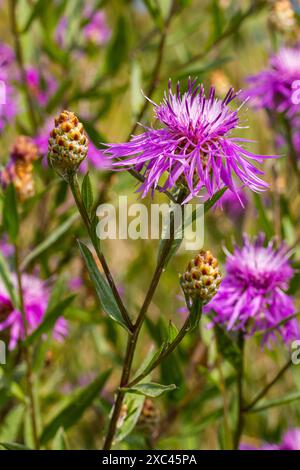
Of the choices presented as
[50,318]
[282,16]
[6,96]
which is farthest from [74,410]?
[282,16]

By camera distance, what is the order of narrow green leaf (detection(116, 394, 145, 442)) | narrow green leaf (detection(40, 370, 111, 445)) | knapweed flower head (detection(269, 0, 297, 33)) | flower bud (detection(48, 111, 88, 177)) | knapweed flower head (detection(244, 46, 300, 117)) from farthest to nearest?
knapweed flower head (detection(269, 0, 297, 33)) → knapweed flower head (detection(244, 46, 300, 117)) → narrow green leaf (detection(40, 370, 111, 445)) → narrow green leaf (detection(116, 394, 145, 442)) → flower bud (detection(48, 111, 88, 177))

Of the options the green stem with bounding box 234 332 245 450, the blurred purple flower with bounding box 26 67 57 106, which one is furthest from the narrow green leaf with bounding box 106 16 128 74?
the green stem with bounding box 234 332 245 450

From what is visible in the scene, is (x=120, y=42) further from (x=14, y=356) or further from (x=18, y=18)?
(x=14, y=356)

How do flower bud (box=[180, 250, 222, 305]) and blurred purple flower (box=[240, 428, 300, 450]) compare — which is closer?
flower bud (box=[180, 250, 222, 305])

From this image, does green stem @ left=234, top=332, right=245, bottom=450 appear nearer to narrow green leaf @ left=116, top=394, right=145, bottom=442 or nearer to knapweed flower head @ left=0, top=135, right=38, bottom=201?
narrow green leaf @ left=116, top=394, right=145, bottom=442

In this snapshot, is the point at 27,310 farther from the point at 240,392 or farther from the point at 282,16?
the point at 282,16

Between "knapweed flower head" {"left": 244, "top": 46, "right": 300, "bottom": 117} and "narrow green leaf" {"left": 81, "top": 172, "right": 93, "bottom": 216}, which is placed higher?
"knapweed flower head" {"left": 244, "top": 46, "right": 300, "bottom": 117}

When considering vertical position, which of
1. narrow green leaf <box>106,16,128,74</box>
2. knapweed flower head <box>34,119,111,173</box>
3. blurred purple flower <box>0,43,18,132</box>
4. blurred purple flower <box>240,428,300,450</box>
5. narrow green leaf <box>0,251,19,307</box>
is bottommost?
blurred purple flower <box>240,428,300,450</box>

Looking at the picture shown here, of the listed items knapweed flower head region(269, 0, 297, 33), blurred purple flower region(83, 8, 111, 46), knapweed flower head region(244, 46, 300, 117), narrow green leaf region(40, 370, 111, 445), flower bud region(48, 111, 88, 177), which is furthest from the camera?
blurred purple flower region(83, 8, 111, 46)
